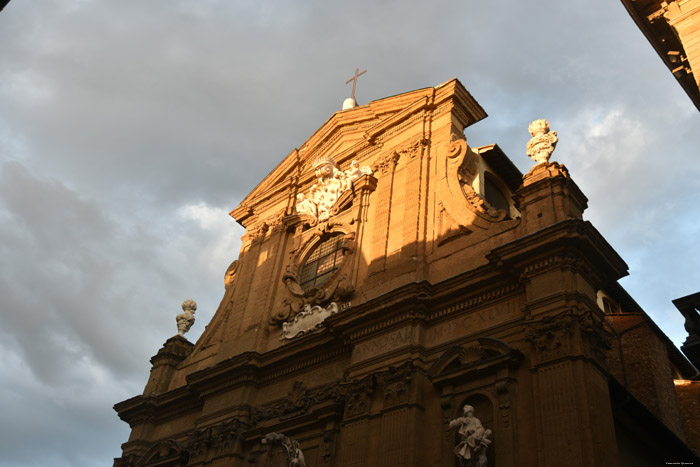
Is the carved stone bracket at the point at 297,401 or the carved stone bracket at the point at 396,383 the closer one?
the carved stone bracket at the point at 396,383

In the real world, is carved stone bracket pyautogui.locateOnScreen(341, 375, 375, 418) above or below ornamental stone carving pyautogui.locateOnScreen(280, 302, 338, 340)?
below

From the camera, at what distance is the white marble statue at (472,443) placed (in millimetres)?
10531

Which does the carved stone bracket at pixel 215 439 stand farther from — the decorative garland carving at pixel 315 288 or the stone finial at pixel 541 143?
the stone finial at pixel 541 143

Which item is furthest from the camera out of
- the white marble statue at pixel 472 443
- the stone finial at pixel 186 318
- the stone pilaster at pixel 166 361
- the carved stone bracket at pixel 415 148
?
the stone finial at pixel 186 318

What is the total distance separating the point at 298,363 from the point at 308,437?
6.10 feet

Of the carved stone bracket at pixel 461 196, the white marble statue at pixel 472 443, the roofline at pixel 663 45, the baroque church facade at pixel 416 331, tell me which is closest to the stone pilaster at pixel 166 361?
the baroque church facade at pixel 416 331

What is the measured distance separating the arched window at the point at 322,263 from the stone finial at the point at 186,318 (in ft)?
14.9

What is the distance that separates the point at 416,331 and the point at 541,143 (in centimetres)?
438

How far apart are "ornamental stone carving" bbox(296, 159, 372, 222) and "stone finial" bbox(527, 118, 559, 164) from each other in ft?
16.3

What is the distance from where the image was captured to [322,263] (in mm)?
17375

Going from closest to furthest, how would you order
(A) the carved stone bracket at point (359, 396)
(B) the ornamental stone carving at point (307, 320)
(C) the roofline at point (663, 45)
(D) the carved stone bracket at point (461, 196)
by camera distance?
(C) the roofline at point (663, 45), (A) the carved stone bracket at point (359, 396), (D) the carved stone bracket at point (461, 196), (B) the ornamental stone carving at point (307, 320)

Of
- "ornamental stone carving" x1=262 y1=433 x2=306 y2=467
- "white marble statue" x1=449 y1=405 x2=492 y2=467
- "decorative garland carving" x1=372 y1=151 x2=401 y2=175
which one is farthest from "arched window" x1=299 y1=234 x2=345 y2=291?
"white marble statue" x1=449 y1=405 x2=492 y2=467

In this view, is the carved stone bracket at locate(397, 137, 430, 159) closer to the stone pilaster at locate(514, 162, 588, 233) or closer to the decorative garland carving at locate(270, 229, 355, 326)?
the decorative garland carving at locate(270, 229, 355, 326)

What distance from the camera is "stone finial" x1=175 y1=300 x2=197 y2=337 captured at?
795 inches
